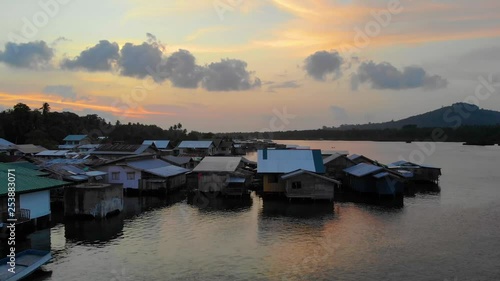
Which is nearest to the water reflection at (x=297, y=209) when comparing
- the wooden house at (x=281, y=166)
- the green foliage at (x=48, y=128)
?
the wooden house at (x=281, y=166)

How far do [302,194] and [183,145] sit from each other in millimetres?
54620

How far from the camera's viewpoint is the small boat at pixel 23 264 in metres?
17.2

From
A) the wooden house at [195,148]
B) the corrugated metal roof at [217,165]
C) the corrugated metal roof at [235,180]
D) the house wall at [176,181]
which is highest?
the wooden house at [195,148]

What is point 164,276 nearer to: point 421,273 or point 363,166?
point 421,273

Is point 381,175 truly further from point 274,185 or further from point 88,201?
point 88,201

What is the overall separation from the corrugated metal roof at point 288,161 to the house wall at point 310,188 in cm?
182

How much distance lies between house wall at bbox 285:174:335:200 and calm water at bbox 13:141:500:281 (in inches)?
61.4

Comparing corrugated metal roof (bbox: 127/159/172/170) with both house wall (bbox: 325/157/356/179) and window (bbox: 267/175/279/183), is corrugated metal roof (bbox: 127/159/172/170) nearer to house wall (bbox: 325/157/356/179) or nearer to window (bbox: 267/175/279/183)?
window (bbox: 267/175/279/183)

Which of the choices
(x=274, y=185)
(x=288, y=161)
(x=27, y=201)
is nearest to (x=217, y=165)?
(x=274, y=185)

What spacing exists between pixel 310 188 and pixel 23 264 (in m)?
26.6

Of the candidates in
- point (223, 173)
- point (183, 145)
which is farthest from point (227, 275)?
point (183, 145)

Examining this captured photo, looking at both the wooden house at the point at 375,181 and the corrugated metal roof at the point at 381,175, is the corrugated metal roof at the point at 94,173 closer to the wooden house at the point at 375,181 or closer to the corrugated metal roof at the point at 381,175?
the wooden house at the point at 375,181

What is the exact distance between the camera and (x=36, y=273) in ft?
63.0

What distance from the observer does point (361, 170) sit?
149 ft
